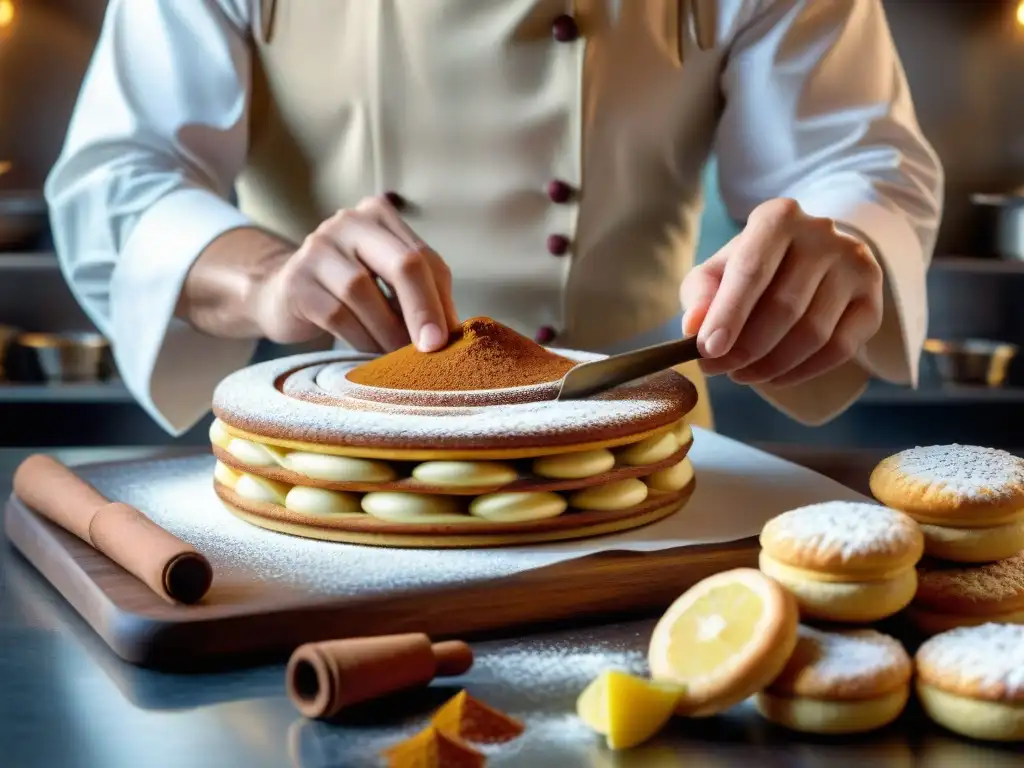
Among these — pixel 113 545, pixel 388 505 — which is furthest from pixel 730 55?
pixel 113 545

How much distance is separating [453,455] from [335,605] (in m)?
0.17

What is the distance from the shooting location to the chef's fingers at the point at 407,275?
118 centimetres

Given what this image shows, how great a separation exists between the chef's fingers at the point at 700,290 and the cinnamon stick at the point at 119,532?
0.50 metres

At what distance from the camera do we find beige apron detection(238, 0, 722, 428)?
1.58 meters

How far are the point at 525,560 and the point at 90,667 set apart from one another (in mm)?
331

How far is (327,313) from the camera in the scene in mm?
1277

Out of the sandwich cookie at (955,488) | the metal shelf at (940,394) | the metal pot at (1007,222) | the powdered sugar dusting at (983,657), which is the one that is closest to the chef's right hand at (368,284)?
the sandwich cookie at (955,488)

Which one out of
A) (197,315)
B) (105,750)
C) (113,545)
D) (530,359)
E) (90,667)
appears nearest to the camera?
(105,750)

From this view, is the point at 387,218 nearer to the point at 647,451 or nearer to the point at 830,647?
the point at 647,451

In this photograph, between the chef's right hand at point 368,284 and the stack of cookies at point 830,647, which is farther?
the chef's right hand at point 368,284

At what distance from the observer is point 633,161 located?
1.66m

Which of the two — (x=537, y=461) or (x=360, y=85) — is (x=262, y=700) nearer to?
(x=537, y=461)

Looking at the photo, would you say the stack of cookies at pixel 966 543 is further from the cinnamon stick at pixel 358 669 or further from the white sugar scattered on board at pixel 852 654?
the cinnamon stick at pixel 358 669

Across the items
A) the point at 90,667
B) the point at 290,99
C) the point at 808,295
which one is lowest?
the point at 90,667
